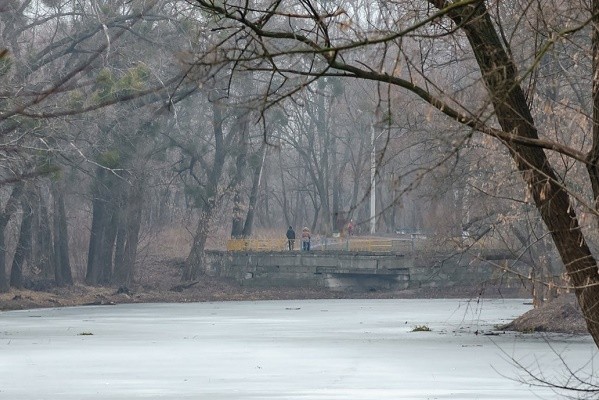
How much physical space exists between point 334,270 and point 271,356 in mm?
32165

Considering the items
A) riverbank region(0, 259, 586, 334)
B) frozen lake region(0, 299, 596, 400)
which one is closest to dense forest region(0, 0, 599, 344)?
riverbank region(0, 259, 586, 334)

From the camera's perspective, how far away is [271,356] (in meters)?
23.5

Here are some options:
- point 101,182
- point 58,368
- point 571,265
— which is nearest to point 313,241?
point 101,182

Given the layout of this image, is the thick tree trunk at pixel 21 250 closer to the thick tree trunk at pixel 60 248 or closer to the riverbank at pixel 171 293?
the riverbank at pixel 171 293

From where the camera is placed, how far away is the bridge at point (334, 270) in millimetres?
54531

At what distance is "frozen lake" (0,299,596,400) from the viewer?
1733 centimetres

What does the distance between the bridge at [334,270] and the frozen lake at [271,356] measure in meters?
14.6

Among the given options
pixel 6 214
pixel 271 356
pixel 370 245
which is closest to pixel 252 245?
pixel 370 245

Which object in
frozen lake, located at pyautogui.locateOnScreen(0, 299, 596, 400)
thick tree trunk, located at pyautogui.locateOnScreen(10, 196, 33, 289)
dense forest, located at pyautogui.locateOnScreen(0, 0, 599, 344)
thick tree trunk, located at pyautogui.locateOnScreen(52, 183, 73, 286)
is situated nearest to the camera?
frozen lake, located at pyautogui.locateOnScreen(0, 299, 596, 400)

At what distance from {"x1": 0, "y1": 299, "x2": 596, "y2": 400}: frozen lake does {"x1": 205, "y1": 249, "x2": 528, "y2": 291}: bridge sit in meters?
14.6

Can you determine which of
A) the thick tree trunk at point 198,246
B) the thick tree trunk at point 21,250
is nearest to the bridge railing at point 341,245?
the thick tree trunk at point 198,246

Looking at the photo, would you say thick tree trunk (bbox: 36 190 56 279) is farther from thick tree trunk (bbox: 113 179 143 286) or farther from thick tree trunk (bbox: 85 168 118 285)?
thick tree trunk (bbox: 113 179 143 286)

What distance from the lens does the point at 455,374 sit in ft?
64.6

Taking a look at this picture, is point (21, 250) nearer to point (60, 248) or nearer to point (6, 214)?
point (60, 248)
